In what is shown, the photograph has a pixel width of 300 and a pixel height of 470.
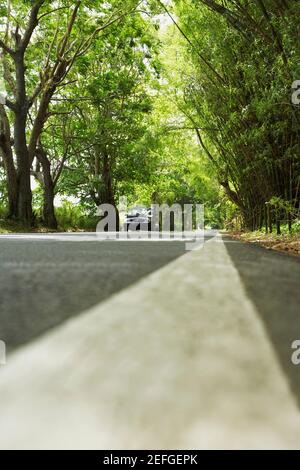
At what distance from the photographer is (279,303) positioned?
1421 millimetres

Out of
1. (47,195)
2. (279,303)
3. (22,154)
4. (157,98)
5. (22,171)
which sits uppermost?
(157,98)

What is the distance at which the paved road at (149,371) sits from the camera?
1.48 feet

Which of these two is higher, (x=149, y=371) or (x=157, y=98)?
(x=157, y=98)

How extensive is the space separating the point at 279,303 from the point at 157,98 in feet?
51.3

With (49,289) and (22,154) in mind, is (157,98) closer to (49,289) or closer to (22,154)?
(22,154)

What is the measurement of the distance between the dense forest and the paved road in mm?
3988

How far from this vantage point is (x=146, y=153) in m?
17.2

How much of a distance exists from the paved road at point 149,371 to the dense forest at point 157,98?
399 cm

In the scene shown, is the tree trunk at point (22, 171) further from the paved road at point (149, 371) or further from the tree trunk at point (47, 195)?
the paved road at point (149, 371)

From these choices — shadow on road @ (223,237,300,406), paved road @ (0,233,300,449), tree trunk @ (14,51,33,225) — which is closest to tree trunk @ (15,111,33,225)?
tree trunk @ (14,51,33,225)

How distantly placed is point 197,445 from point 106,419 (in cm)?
9

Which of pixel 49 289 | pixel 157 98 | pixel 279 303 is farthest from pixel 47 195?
pixel 279 303
